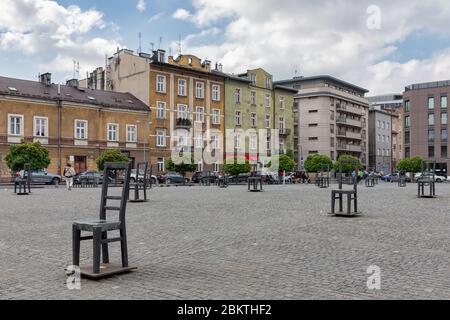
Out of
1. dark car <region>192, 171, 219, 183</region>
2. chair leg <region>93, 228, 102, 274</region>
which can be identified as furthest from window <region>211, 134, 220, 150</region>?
chair leg <region>93, 228, 102, 274</region>

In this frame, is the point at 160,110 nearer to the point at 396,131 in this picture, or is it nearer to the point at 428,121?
the point at 428,121

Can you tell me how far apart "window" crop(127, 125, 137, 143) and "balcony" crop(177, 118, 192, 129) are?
5946 millimetres

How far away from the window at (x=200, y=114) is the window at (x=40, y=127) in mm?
19202

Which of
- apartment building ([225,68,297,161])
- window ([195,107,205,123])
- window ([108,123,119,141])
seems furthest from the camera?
apartment building ([225,68,297,161])

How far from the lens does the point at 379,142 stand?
109 m

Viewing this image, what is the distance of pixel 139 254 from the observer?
7492 mm

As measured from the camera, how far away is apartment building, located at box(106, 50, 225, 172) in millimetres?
56219

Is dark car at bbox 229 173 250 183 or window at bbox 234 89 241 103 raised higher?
window at bbox 234 89 241 103

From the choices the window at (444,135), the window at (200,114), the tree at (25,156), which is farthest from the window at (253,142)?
the window at (444,135)

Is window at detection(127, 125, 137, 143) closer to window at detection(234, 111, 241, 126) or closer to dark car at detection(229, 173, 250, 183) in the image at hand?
dark car at detection(229, 173, 250, 183)

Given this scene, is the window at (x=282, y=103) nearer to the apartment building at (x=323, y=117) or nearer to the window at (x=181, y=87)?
the apartment building at (x=323, y=117)

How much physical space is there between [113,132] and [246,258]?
47.5m

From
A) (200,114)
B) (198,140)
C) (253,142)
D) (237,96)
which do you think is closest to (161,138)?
(198,140)
